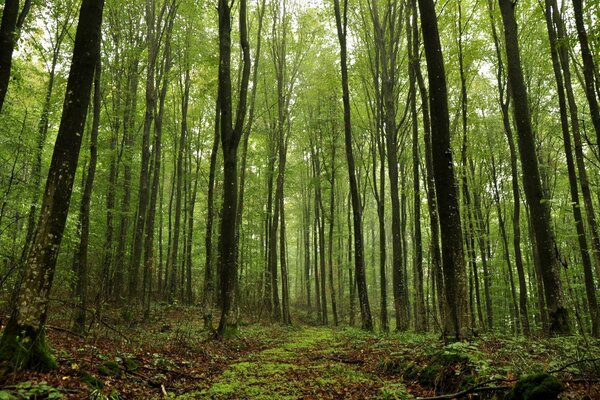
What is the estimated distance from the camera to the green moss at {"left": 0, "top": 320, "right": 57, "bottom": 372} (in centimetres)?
431

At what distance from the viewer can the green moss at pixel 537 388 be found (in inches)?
140

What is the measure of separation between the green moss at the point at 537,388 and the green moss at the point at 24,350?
557 cm

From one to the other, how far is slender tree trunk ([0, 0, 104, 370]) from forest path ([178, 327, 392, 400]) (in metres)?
2.11

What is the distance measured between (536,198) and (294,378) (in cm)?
735

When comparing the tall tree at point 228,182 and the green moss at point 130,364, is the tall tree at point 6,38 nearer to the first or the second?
the tall tree at point 228,182

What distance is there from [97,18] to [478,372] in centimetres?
761

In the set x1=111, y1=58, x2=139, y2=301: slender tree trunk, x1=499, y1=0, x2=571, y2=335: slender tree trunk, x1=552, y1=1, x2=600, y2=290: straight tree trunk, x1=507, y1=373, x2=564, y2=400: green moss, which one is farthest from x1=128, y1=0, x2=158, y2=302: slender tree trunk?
x1=552, y1=1, x2=600, y2=290: straight tree trunk

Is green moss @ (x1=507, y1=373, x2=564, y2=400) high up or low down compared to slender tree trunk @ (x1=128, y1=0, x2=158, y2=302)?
down

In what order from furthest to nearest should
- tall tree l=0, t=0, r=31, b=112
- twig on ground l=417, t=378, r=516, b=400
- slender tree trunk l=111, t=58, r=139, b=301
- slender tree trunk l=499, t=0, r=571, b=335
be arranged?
slender tree trunk l=111, t=58, r=139, b=301, slender tree trunk l=499, t=0, r=571, b=335, tall tree l=0, t=0, r=31, b=112, twig on ground l=417, t=378, r=516, b=400

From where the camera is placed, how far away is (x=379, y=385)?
6.01 meters

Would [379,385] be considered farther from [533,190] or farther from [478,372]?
[533,190]

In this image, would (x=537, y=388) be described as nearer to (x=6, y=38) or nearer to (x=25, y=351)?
(x=25, y=351)

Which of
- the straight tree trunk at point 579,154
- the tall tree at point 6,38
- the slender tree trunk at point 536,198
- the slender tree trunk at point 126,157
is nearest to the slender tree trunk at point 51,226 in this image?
the tall tree at point 6,38

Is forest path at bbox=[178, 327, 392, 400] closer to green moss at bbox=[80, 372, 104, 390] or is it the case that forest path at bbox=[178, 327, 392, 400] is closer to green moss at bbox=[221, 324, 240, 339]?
green moss at bbox=[80, 372, 104, 390]
